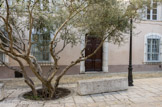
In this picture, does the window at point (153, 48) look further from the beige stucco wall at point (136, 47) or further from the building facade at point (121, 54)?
the beige stucco wall at point (136, 47)

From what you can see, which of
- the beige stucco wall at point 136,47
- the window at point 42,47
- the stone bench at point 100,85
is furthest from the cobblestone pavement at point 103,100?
the beige stucco wall at point 136,47

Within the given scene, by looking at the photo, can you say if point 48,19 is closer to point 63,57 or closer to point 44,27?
point 44,27

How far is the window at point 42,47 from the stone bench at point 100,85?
12.4 ft

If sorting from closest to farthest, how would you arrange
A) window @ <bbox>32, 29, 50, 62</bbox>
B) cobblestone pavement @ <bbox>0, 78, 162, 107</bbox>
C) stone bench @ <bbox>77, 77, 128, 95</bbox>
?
cobblestone pavement @ <bbox>0, 78, 162, 107</bbox>
stone bench @ <bbox>77, 77, 128, 95</bbox>
window @ <bbox>32, 29, 50, 62</bbox>

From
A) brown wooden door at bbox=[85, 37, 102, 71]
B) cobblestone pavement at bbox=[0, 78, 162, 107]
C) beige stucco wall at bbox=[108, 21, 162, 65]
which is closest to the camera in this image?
cobblestone pavement at bbox=[0, 78, 162, 107]

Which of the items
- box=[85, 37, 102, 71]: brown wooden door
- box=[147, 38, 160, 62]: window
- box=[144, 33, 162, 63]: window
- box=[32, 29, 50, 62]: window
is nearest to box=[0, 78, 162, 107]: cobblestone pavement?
box=[32, 29, 50, 62]: window

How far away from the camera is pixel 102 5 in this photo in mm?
5285

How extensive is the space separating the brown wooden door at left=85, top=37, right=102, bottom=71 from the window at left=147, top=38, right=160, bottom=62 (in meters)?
3.93

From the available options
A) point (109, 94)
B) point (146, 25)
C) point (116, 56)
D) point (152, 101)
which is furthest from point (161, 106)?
point (146, 25)

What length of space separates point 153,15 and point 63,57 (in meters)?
7.61

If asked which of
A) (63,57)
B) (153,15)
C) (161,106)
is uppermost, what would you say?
(153,15)

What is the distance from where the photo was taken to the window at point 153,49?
37.8 ft

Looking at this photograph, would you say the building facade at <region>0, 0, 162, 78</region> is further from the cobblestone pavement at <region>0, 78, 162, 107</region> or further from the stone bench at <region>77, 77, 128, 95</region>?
the stone bench at <region>77, 77, 128, 95</region>

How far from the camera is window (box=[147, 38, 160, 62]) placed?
11516 millimetres
